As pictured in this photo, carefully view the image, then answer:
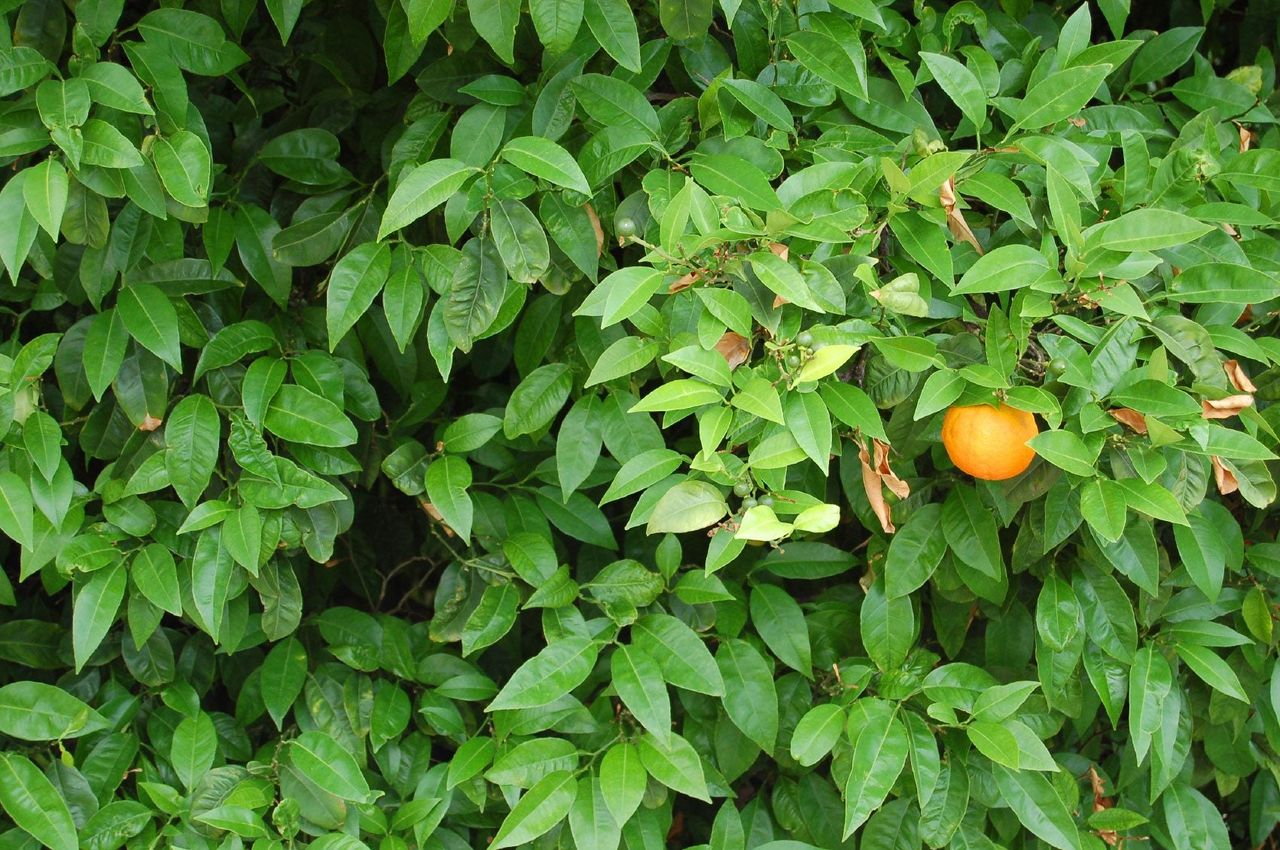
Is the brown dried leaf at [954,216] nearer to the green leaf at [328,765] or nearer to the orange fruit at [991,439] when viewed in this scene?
the orange fruit at [991,439]

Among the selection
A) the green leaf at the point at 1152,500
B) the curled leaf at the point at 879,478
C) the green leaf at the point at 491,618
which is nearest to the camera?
the green leaf at the point at 1152,500

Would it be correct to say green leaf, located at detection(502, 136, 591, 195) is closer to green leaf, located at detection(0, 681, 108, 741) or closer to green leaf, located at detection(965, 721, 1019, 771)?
green leaf, located at detection(965, 721, 1019, 771)

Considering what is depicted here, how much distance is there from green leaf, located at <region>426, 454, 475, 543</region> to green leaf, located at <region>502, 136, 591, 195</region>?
1.43ft

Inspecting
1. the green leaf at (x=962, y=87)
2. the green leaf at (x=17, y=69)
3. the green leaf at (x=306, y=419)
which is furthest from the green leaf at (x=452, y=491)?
the green leaf at (x=962, y=87)

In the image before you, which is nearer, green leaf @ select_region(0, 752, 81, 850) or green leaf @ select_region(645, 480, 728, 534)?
green leaf @ select_region(645, 480, 728, 534)

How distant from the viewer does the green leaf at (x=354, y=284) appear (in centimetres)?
141

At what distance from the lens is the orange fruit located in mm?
1268

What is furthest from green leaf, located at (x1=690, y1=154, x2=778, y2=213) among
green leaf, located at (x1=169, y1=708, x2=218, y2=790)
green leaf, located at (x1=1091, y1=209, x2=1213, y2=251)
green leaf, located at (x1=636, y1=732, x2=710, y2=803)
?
green leaf, located at (x1=169, y1=708, x2=218, y2=790)

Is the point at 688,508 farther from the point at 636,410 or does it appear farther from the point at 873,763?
the point at 873,763

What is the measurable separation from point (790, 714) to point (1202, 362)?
740 mm

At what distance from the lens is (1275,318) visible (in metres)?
1.64

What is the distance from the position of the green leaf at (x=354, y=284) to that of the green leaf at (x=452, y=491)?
23 cm

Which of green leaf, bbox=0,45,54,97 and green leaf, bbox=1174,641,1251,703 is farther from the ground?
green leaf, bbox=0,45,54,97

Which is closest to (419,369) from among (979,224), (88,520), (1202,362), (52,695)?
(88,520)
